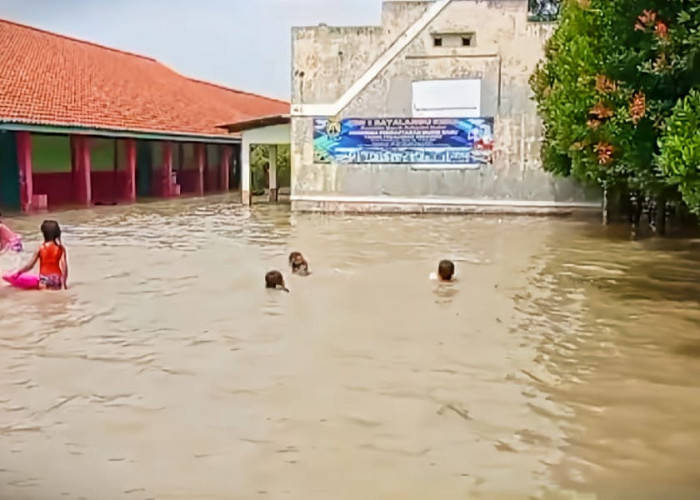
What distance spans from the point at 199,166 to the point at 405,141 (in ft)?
42.4

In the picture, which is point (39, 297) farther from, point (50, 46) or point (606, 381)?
point (50, 46)

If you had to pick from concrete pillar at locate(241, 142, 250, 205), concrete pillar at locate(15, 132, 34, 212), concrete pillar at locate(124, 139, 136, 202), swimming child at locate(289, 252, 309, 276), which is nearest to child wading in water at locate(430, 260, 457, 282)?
swimming child at locate(289, 252, 309, 276)

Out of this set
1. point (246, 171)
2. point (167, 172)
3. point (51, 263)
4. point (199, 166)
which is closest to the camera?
point (51, 263)

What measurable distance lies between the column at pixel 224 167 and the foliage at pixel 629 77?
82.1ft

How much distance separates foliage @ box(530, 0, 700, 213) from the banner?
8.45m

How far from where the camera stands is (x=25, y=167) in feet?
78.1

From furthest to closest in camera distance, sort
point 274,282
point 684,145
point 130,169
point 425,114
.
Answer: point 130,169 < point 425,114 < point 274,282 < point 684,145

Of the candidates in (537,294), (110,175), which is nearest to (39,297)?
(537,294)

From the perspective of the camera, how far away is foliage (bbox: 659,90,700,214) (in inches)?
320

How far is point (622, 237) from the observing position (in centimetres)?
1795

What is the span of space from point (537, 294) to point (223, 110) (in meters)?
29.0

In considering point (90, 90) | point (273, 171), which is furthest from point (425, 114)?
point (90, 90)

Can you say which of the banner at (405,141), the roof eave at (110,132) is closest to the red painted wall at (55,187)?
the roof eave at (110,132)

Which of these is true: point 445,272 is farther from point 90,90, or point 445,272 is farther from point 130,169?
point 90,90
